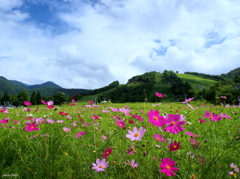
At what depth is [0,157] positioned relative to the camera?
7.16 ft

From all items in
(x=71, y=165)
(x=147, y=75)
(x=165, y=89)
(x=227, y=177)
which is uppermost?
(x=147, y=75)

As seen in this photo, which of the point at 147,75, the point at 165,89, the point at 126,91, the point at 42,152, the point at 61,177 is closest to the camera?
the point at 61,177

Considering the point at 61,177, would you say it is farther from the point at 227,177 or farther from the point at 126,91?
the point at 126,91

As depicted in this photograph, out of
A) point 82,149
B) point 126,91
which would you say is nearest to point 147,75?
point 126,91

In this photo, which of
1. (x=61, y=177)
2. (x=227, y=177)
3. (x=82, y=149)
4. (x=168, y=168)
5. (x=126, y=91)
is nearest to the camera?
(x=168, y=168)

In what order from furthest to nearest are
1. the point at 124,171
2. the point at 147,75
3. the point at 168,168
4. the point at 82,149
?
the point at 147,75, the point at 82,149, the point at 124,171, the point at 168,168

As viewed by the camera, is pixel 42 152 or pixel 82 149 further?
pixel 82 149

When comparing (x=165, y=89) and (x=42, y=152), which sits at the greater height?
(x=165, y=89)

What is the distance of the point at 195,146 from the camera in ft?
6.28

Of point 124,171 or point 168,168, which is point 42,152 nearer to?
point 124,171

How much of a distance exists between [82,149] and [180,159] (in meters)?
1.30

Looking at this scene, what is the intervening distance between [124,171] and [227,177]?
4.07 ft

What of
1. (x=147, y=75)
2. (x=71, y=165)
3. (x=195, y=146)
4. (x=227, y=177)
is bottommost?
(x=227, y=177)

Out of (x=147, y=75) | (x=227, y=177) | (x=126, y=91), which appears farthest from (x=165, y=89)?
(x=227, y=177)
